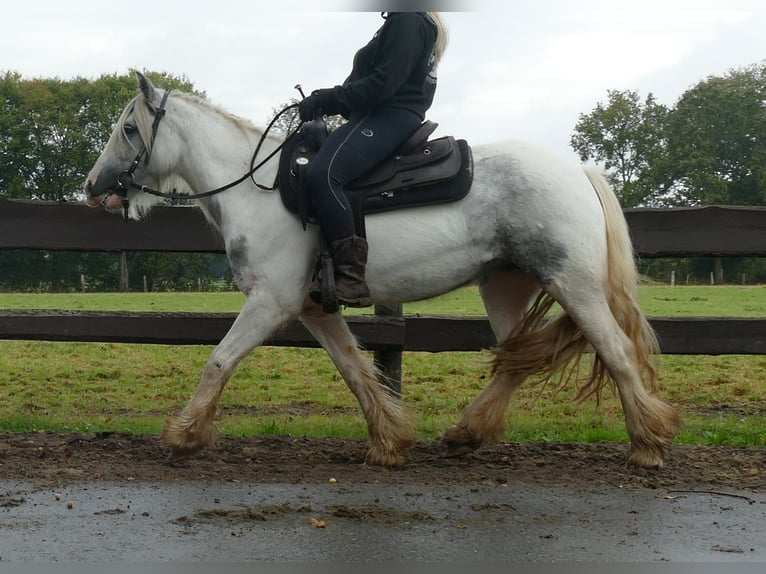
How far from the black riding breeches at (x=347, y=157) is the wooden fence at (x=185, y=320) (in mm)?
1819

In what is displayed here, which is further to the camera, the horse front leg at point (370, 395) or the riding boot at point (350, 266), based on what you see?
the horse front leg at point (370, 395)

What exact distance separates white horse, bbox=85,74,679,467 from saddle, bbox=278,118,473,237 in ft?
0.25

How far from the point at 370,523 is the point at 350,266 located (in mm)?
1748

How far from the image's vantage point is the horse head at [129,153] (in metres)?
6.16

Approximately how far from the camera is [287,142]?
19.7ft

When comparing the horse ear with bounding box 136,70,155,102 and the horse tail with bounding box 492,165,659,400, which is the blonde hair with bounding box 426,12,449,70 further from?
the horse ear with bounding box 136,70,155,102

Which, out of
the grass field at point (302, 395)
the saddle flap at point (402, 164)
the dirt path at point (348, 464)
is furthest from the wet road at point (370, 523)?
the saddle flap at point (402, 164)

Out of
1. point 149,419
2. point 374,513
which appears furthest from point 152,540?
point 149,419

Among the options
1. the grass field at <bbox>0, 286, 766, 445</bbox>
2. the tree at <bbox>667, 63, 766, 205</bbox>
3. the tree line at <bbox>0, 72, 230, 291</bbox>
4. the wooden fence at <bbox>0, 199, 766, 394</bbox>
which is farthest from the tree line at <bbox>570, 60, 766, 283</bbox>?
the wooden fence at <bbox>0, 199, 766, 394</bbox>

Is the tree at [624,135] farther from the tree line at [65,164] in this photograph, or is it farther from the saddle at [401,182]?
the saddle at [401,182]

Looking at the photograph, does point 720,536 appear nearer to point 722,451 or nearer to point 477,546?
point 477,546

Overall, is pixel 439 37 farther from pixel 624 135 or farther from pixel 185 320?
pixel 624 135

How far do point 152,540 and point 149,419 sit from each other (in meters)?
4.33

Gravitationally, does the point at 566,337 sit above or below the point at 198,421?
above
